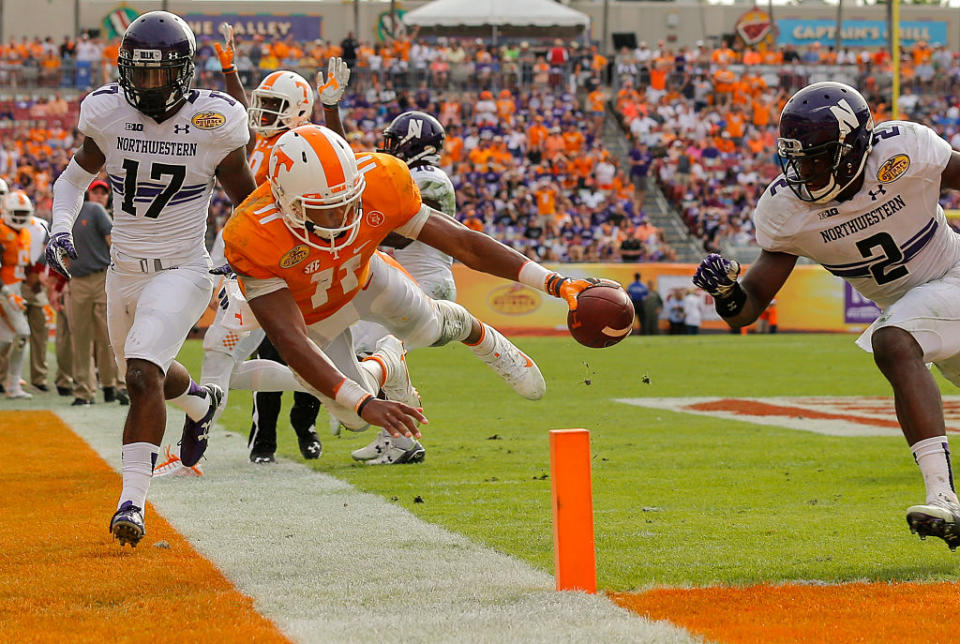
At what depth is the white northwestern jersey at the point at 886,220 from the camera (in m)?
4.73

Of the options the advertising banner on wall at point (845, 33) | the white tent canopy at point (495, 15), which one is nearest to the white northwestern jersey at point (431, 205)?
the white tent canopy at point (495, 15)

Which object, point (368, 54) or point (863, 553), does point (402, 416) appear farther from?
point (368, 54)

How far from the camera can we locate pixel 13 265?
11.6m

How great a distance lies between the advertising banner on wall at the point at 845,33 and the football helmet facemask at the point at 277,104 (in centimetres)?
3884

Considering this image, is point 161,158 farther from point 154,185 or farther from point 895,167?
point 895,167

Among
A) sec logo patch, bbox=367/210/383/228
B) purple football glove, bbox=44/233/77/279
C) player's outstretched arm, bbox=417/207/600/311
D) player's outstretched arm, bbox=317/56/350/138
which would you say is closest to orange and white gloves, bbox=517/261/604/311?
player's outstretched arm, bbox=417/207/600/311

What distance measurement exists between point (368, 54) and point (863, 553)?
26.7m

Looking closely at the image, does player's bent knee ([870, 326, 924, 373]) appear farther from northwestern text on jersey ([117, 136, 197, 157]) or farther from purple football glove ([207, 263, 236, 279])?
northwestern text on jersey ([117, 136, 197, 157])

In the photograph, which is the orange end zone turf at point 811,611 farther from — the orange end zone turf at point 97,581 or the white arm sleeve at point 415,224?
the white arm sleeve at point 415,224

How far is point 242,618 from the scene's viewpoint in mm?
3580

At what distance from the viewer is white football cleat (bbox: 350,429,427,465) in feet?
23.0

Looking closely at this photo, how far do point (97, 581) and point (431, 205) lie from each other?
3118 millimetres

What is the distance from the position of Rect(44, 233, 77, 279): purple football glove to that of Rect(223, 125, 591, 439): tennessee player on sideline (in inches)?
35.9

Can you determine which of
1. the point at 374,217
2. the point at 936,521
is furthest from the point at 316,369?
the point at 936,521
